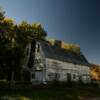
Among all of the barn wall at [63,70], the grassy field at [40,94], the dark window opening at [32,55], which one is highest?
the dark window opening at [32,55]

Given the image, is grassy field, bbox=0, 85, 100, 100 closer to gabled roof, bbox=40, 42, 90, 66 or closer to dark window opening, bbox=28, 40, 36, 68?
gabled roof, bbox=40, 42, 90, 66

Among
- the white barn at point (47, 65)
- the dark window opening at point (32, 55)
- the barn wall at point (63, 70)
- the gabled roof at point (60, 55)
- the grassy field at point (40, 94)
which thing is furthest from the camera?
the dark window opening at point (32, 55)

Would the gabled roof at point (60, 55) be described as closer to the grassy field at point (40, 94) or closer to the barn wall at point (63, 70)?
the barn wall at point (63, 70)

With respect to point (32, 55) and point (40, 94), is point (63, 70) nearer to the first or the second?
point (32, 55)

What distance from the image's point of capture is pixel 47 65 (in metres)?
41.0

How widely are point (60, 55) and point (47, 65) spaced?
528 cm

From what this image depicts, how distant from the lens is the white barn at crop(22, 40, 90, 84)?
4097cm

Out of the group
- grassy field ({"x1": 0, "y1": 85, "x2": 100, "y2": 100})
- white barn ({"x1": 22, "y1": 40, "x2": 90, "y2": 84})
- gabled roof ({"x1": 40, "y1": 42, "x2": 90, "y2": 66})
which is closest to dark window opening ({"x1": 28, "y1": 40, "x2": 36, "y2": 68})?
white barn ({"x1": 22, "y1": 40, "x2": 90, "y2": 84})

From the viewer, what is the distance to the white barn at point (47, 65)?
40969 mm

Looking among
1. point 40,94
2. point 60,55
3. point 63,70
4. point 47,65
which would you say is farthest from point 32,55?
point 40,94

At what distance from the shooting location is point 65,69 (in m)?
45.7

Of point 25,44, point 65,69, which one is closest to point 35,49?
point 25,44

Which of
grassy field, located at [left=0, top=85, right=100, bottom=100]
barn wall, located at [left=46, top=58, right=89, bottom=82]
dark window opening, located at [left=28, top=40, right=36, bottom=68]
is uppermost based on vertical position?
dark window opening, located at [left=28, top=40, right=36, bottom=68]

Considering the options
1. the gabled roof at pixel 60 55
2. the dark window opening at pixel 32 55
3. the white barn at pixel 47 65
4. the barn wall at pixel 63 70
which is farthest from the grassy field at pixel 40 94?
the dark window opening at pixel 32 55
